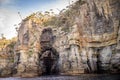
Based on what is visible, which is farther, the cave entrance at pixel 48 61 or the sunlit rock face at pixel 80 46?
the cave entrance at pixel 48 61

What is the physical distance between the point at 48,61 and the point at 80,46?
999 inches

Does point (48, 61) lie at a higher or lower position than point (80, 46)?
lower

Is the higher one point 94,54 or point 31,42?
point 31,42

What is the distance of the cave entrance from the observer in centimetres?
10866

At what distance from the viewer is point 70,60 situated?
3625 inches

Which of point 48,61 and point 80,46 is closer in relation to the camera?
point 80,46

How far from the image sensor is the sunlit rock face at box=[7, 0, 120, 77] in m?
84.6

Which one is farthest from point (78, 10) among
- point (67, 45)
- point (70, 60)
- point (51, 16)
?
point (51, 16)

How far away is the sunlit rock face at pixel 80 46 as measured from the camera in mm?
84562

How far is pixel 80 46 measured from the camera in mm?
92000

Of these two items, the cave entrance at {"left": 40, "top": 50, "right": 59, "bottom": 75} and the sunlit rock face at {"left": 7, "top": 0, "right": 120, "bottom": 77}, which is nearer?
the sunlit rock face at {"left": 7, "top": 0, "right": 120, "bottom": 77}

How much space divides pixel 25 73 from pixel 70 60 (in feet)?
76.0

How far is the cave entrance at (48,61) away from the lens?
109 meters

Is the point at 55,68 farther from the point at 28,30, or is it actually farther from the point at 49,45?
the point at 28,30
